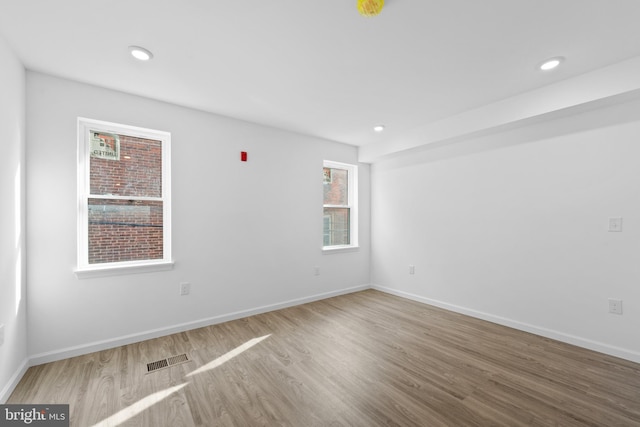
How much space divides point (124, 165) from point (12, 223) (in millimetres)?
1028

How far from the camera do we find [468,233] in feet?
11.9

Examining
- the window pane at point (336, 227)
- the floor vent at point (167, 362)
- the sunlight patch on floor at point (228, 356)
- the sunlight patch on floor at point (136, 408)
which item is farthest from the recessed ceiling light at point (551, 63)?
the floor vent at point (167, 362)

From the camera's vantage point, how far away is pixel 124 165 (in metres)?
2.85

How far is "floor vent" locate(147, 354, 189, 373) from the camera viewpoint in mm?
2322

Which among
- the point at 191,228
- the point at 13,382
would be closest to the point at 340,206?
the point at 191,228

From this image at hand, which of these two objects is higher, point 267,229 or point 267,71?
point 267,71

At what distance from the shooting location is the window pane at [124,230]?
106 inches

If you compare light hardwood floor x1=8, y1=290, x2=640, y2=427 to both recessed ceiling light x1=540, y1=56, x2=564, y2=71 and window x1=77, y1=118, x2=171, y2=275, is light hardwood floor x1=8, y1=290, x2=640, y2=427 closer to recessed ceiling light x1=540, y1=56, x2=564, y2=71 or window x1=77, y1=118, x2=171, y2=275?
window x1=77, y1=118, x2=171, y2=275

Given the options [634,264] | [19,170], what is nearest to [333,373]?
[634,264]

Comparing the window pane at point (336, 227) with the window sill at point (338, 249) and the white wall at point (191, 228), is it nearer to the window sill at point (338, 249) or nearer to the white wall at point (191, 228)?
the window sill at point (338, 249)

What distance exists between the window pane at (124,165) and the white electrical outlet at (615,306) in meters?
4.76

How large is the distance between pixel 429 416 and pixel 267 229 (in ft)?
8.83

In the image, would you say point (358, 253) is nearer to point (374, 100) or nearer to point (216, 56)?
point (374, 100)

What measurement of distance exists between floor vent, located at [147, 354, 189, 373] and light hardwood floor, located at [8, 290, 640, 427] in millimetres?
61
